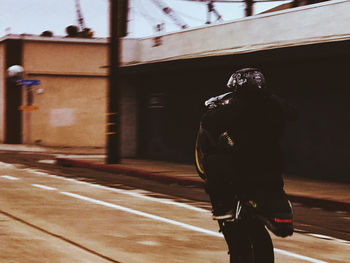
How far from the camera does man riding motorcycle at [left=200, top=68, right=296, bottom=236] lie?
171 inches

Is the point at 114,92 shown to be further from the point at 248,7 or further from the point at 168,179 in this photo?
the point at 248,7

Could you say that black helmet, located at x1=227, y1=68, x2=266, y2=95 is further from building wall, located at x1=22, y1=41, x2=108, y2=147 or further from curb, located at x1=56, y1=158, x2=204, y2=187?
building wall, located at x1=22, y1=41, x2=108, y2=147

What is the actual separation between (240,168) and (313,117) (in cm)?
1141

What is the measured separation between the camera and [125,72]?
68.8 ft

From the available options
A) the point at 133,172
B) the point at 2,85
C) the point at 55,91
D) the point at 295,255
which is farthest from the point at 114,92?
the point at 2,85

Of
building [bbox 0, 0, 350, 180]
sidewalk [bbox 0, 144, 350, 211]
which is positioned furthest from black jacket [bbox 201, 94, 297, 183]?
building [bbox 0, 0, 350, 180]

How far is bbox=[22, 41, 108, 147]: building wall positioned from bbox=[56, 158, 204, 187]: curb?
11320mm

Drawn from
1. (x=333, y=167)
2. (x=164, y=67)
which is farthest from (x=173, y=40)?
(x=333, y=167)

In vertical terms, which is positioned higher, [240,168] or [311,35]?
[311,35]

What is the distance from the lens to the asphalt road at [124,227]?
6523 mm

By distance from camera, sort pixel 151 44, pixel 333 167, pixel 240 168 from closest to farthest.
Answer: pixel 240 168, pixel 333 167, pixel 151 44

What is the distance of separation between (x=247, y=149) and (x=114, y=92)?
45.0 ft

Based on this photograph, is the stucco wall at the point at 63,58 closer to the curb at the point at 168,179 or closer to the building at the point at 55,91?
the building at the point at 55,91

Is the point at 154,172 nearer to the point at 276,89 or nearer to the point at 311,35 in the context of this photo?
the point at 276,89
